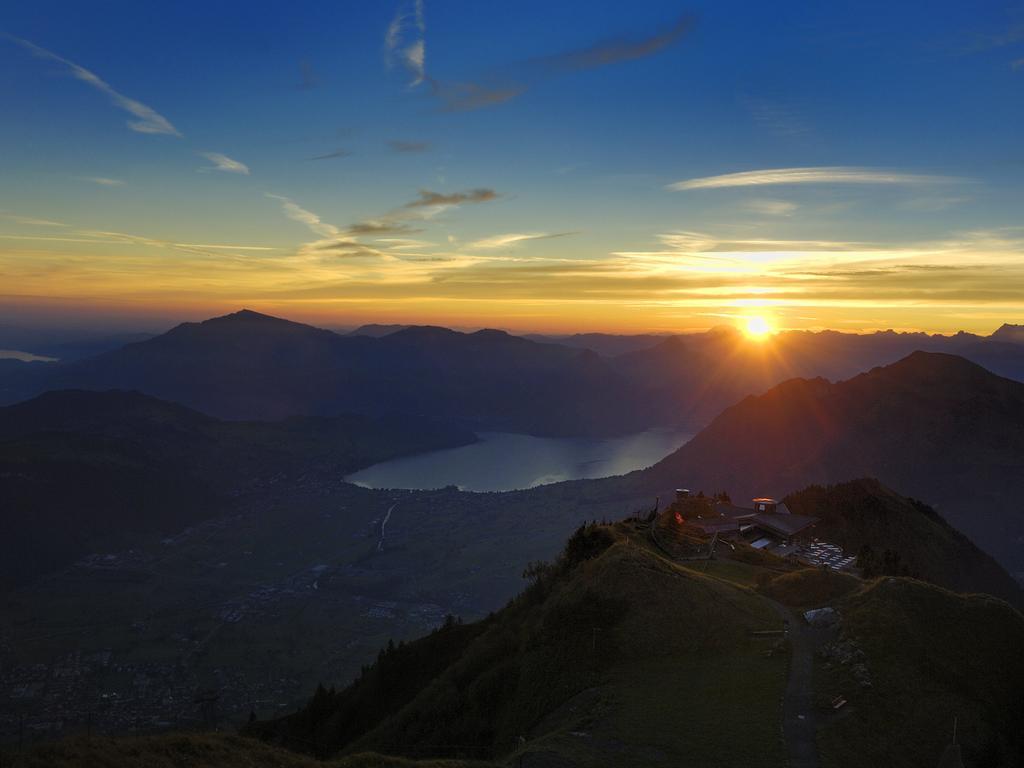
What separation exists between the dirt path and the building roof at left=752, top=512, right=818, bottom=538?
29.4 m

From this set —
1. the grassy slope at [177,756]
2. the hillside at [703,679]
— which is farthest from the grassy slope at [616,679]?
the grassy slope at [177,756]

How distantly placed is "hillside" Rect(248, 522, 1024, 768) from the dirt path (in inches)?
3.8

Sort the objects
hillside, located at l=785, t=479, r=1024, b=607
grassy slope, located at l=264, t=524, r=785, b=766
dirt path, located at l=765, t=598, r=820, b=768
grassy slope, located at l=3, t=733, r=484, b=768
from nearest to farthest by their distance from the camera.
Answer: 1. grassy slope, located at l=3, t=733, r=484, b=768
2. dirt path, located at l=765, t=598, r=820, b=768
3. grassy slope, located at l=264, t=524, r=785, b=766
4. hillside, located at l=785, t=479, r=1024, b=607

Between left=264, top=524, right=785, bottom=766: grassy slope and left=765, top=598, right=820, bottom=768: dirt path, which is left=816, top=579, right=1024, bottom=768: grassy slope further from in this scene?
left=264, top=524, right=785, bottom=766: grassy slope

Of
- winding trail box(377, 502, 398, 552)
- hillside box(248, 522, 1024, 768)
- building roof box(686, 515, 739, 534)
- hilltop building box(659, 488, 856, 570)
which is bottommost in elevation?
winding trail box(377, 502, 398, 552)

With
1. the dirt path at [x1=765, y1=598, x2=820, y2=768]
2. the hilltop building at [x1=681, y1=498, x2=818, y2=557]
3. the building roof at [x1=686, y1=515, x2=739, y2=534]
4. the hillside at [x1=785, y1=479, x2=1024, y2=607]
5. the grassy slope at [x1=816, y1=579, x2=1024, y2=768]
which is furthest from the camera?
the hillside at [x1=785, y1=479, x2=1024, y2=607]

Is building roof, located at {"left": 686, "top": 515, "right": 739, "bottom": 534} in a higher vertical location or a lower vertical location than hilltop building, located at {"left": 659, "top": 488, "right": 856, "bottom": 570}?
higher

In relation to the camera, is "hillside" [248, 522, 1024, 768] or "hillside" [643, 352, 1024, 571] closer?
"hillside" [248, 522, 1024, 768]

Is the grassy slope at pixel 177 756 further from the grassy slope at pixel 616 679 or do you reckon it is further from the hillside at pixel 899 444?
the hillside at pixel 899 444

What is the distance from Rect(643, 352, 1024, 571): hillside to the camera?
144875 millimetres

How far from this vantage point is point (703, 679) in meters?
26.4

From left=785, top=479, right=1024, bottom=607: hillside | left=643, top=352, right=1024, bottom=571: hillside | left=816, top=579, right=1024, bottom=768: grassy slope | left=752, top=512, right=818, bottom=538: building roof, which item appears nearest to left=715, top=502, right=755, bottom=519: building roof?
left=752, top=512, right=818, bottom=538: building roof

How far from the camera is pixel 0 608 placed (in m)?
119

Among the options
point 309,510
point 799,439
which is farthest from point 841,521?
point 309,510
